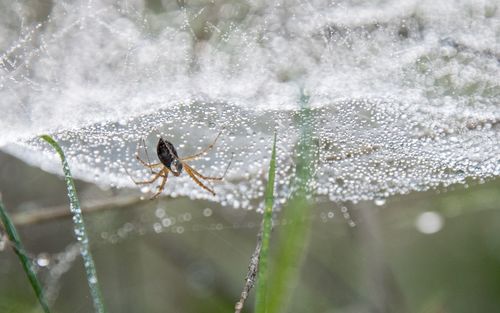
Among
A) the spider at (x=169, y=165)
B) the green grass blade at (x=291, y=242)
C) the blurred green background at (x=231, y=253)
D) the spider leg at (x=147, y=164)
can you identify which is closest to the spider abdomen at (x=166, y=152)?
the spider at (x=169, y=165)

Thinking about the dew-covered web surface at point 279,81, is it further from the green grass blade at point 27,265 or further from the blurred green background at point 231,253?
the blurred green background at point 231,253

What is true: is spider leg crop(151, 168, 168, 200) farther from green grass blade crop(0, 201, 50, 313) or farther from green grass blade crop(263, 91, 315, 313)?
green grass blade crop(263, 91, 315, 313)

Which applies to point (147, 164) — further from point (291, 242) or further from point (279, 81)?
point (291, 242)

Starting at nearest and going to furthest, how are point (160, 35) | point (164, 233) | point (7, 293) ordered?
point (160, 35) < point (7, 293) < point (164, 233)

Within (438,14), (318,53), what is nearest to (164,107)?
(318,53)

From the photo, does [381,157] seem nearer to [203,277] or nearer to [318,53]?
[318,53]

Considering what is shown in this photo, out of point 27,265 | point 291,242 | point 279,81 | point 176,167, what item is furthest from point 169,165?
point 291,242

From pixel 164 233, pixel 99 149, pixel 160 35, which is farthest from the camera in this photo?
pixel 164 233
